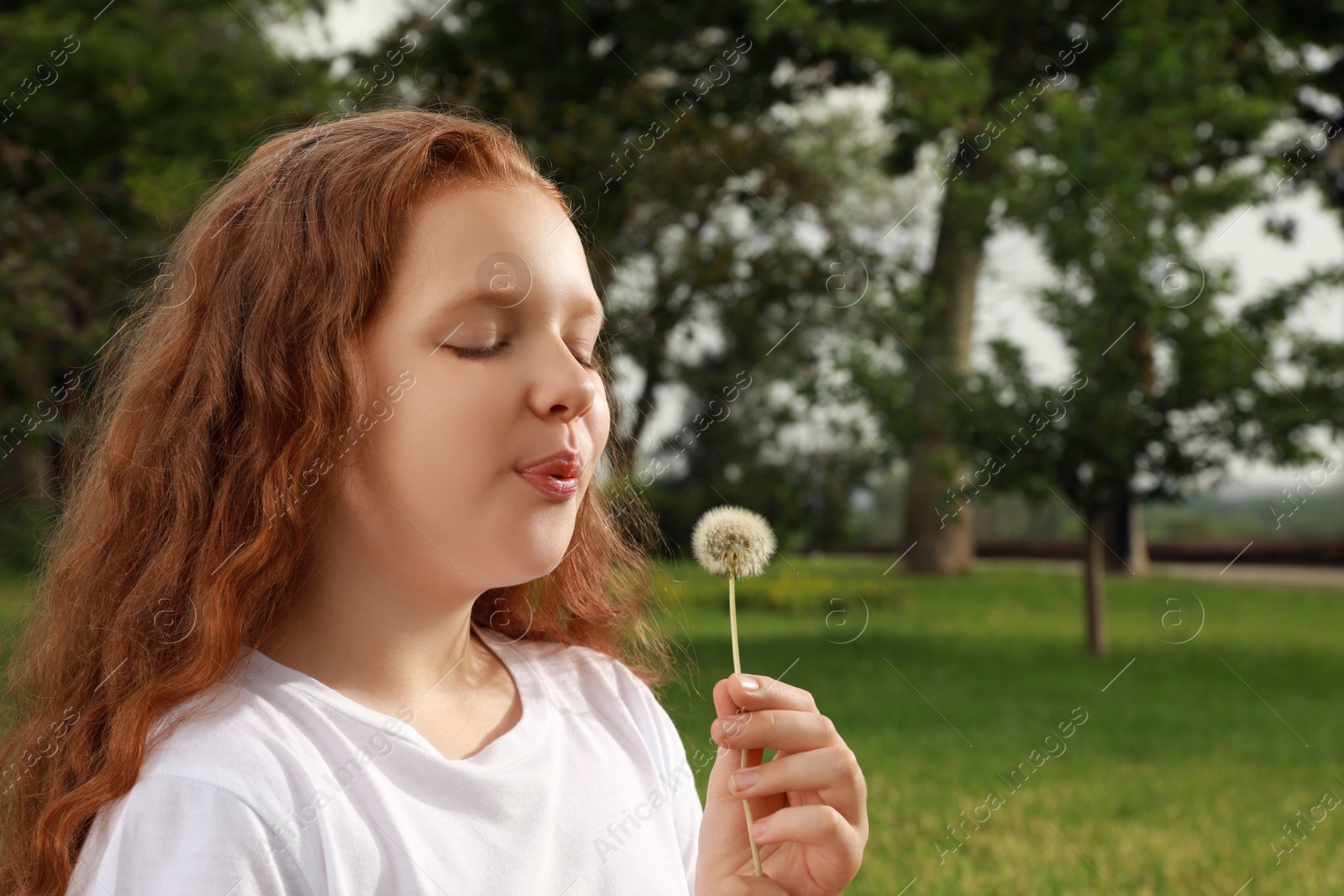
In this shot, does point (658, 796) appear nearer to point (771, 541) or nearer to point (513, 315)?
point (771, 541)

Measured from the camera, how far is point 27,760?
137cm

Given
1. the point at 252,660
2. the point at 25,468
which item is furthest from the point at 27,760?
the point at 25,468

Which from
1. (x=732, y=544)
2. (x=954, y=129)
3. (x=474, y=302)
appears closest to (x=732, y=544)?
(x=732, y=544)

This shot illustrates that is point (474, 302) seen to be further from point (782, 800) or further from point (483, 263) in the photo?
point (782, 800)

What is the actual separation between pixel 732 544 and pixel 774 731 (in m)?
0.25

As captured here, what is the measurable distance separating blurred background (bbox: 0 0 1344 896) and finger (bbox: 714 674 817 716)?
1.98 metres

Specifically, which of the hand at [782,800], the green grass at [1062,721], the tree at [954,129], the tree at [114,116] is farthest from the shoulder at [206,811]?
the tree at [954,129]

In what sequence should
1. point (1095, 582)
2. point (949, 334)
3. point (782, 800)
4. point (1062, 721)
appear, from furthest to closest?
point (949, 334), point (1095, 582), point (1062, 721), point (782, 800)

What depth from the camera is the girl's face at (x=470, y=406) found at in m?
1.23

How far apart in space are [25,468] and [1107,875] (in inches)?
615

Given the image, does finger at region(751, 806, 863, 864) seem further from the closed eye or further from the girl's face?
the closed eye

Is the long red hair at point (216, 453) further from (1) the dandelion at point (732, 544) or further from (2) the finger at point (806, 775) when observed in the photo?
(2) the finger at point (806, 775)

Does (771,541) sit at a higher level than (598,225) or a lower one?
higher

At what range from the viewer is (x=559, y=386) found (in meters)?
1.23
